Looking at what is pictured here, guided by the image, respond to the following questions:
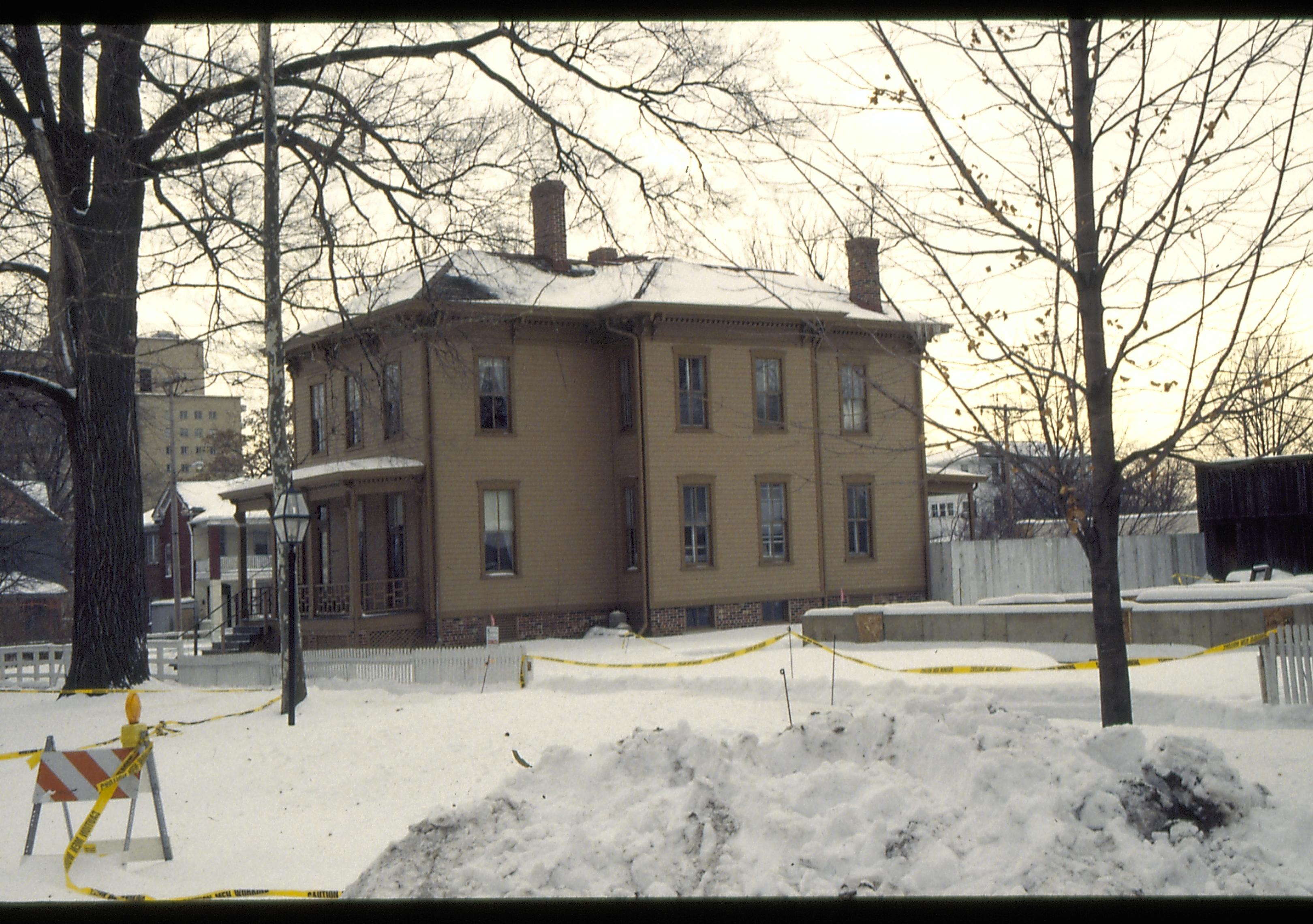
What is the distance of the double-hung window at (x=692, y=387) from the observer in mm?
29625

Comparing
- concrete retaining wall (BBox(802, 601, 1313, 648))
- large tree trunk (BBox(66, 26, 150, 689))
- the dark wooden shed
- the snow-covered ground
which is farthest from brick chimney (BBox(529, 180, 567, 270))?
the snow-covered ground

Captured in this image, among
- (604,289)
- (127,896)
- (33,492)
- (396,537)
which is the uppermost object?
(604,289)

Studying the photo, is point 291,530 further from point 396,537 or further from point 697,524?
point 697,524

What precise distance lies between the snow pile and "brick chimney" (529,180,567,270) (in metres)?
24.0

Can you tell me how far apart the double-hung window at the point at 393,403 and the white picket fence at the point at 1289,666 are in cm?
1944

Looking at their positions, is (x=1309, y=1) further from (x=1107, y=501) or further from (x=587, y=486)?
(x=587, y=486)

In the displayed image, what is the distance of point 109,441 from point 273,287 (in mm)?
5667

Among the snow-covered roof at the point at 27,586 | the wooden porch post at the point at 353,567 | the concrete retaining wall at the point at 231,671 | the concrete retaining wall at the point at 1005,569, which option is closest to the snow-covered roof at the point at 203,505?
the snow-covered roof at the point at 27,586

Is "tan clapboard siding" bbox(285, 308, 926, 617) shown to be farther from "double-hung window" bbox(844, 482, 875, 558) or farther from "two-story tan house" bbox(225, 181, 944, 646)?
"double-hung window" bbox(844, 482, 875, 558)

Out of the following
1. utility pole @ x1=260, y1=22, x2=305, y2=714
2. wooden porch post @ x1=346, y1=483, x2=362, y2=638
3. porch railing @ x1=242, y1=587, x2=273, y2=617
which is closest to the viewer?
utility pole @ x1=260, y1=22, x2=305, y2=714

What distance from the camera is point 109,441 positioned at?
21281mm

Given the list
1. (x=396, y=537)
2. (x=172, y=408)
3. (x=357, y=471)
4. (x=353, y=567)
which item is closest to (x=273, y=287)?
(x=357, y=471)

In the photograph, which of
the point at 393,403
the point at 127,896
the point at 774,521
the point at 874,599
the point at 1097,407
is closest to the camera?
the point at 127,896

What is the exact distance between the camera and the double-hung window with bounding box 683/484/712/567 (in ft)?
97.0
